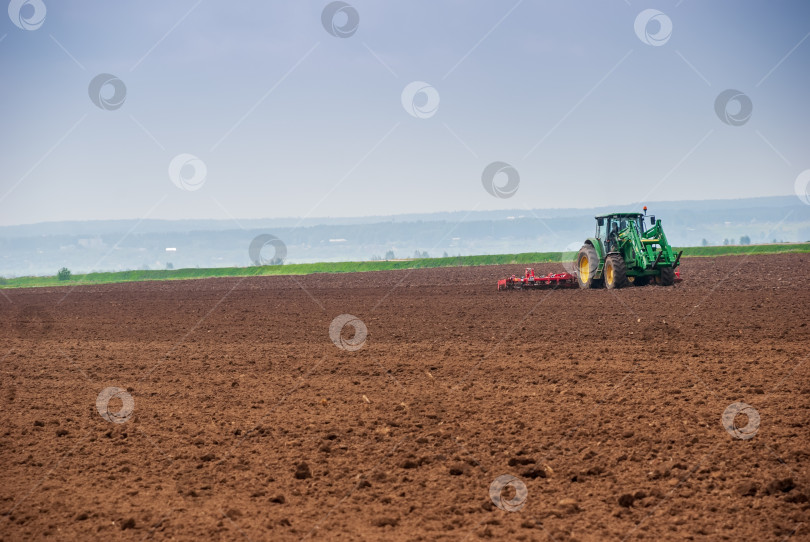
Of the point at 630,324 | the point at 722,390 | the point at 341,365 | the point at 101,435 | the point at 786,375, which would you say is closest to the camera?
the point at 101,435

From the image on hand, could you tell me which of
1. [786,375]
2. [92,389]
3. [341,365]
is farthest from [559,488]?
[92,389]

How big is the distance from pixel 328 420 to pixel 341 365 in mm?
3807

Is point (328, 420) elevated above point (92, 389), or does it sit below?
below

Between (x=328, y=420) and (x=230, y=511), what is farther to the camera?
(x=328, y=420)

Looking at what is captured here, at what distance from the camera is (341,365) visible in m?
13.0

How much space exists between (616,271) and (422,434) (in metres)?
17.1

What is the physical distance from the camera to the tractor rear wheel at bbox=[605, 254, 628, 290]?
23.8 m

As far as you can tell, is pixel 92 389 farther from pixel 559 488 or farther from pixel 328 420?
pixel 559 488

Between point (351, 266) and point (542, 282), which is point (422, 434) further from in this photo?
point (351, 266)
